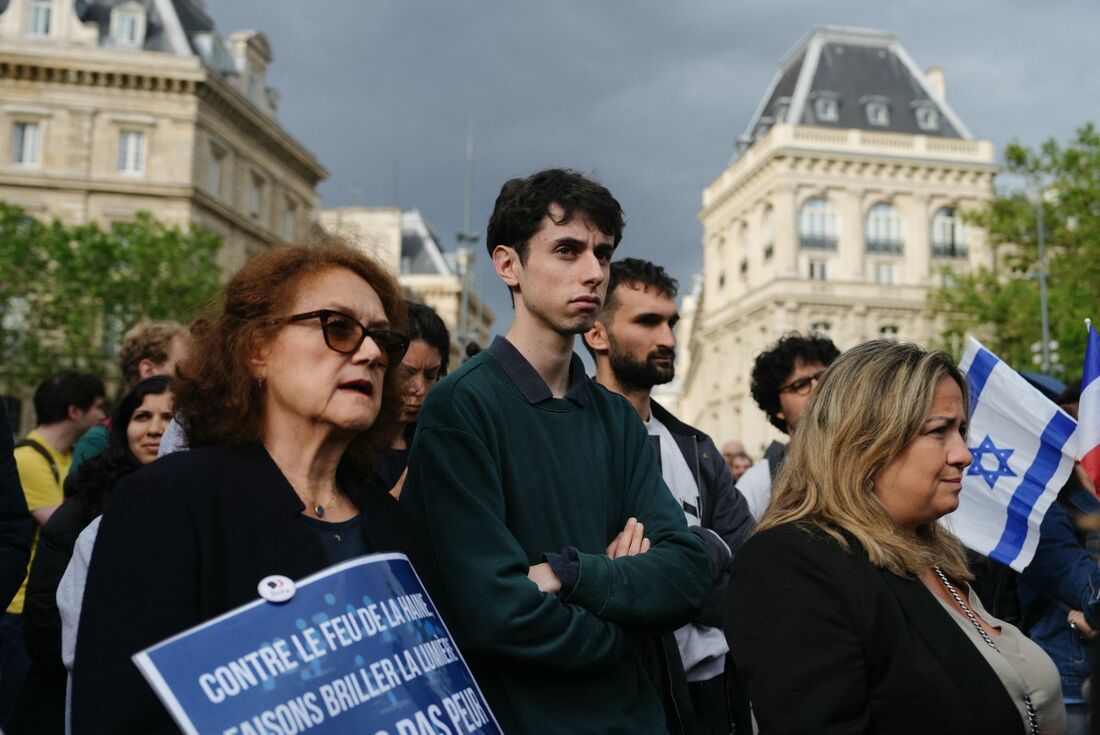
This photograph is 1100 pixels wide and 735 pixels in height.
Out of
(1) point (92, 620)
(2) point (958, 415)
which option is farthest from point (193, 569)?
(2) point (958, 415)

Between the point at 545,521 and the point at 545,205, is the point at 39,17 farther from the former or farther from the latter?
the point at 545,521

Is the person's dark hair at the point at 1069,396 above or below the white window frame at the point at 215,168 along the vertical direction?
below

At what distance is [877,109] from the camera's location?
60719 millimetres

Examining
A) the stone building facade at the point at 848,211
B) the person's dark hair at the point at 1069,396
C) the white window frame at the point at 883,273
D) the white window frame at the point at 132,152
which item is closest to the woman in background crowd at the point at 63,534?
the person's dark hair at the point at 1069,396

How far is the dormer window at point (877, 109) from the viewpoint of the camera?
60.5 m

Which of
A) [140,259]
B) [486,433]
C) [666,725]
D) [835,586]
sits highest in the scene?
[140,259]

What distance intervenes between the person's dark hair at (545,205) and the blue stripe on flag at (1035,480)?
9.14 ft

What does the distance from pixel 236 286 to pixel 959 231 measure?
60.2 m

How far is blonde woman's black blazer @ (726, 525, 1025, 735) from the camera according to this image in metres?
2.55

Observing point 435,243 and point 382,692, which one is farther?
point 435,243

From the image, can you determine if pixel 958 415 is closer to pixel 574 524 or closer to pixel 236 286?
A: pixel 574 524

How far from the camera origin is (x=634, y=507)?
311cm

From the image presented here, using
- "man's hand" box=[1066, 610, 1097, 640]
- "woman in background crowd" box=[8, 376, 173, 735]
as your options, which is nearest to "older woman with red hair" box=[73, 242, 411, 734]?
"woman in background crowd" box=[8, 376, 173, 735]

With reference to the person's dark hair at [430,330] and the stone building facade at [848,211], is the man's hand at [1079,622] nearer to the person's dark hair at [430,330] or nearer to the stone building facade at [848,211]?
the person's dark hair at [430,330]
